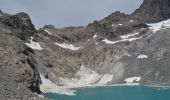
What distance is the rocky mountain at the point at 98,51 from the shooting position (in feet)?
409

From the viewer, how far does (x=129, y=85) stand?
12031cm

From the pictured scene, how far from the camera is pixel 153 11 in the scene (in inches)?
7569

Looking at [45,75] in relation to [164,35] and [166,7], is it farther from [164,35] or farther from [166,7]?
[166,7]

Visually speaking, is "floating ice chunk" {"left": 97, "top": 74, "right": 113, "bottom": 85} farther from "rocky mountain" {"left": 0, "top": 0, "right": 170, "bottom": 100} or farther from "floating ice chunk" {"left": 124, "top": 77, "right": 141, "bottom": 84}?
"floating ice chunk" {"left": 124, "top": 77, "right": 141, "bottom": 84}

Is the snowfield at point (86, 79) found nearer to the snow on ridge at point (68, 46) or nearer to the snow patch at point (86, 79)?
the snow patch at point (86, 79)

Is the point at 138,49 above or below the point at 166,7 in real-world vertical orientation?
below

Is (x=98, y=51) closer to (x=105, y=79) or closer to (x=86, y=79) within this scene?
(x=86, y=79)

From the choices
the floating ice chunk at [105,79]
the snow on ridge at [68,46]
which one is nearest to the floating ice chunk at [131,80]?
the floating ice chunk at [105,79]

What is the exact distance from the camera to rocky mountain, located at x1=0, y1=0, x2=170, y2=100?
124688 millimetres

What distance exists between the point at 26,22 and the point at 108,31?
3314cm

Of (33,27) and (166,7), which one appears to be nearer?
(33,27)

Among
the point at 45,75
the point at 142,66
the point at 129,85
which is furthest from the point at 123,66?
the point at 45,75

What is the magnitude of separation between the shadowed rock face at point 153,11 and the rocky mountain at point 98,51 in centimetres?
72

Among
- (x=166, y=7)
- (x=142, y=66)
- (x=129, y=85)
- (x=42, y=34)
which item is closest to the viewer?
(x=129, y=85)
